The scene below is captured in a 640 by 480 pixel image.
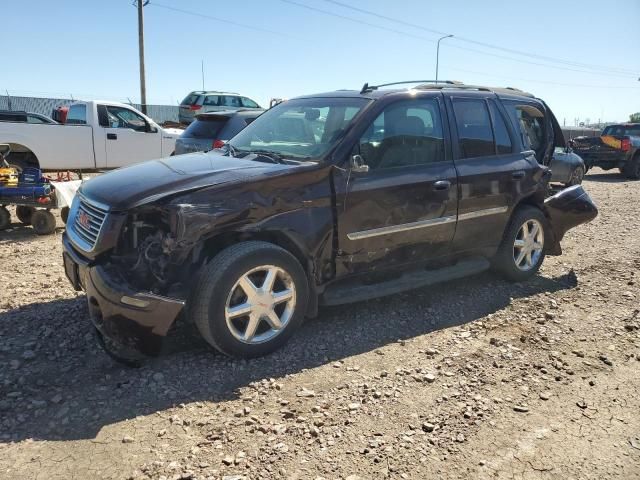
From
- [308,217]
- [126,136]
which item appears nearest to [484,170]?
[308,217]

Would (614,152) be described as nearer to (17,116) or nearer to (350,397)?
(350,397)

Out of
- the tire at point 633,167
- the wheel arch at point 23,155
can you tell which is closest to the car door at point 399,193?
the wheel arch at point 23,155

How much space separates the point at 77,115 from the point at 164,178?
32.0 ft

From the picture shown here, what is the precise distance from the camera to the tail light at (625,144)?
16312 millimetres

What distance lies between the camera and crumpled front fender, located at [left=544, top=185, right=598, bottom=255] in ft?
18.1

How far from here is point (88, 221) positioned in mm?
3572

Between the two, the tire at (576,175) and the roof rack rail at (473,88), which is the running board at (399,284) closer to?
the roof rack rail at (473,88)

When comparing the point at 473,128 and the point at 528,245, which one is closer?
the point at 473,128

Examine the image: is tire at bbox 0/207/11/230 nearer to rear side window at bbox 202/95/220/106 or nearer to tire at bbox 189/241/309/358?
tire at bbox 189/241/309/358

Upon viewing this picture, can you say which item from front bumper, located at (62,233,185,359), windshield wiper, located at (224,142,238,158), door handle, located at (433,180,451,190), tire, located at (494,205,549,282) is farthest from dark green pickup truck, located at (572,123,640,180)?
front bumper, located at (62,233,185,359)

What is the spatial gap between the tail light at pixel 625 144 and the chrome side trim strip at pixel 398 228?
14.6m

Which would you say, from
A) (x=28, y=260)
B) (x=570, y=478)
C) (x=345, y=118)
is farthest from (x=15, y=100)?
(x=570, y=478)

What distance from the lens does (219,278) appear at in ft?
10.9

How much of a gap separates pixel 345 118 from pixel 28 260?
158 inches
